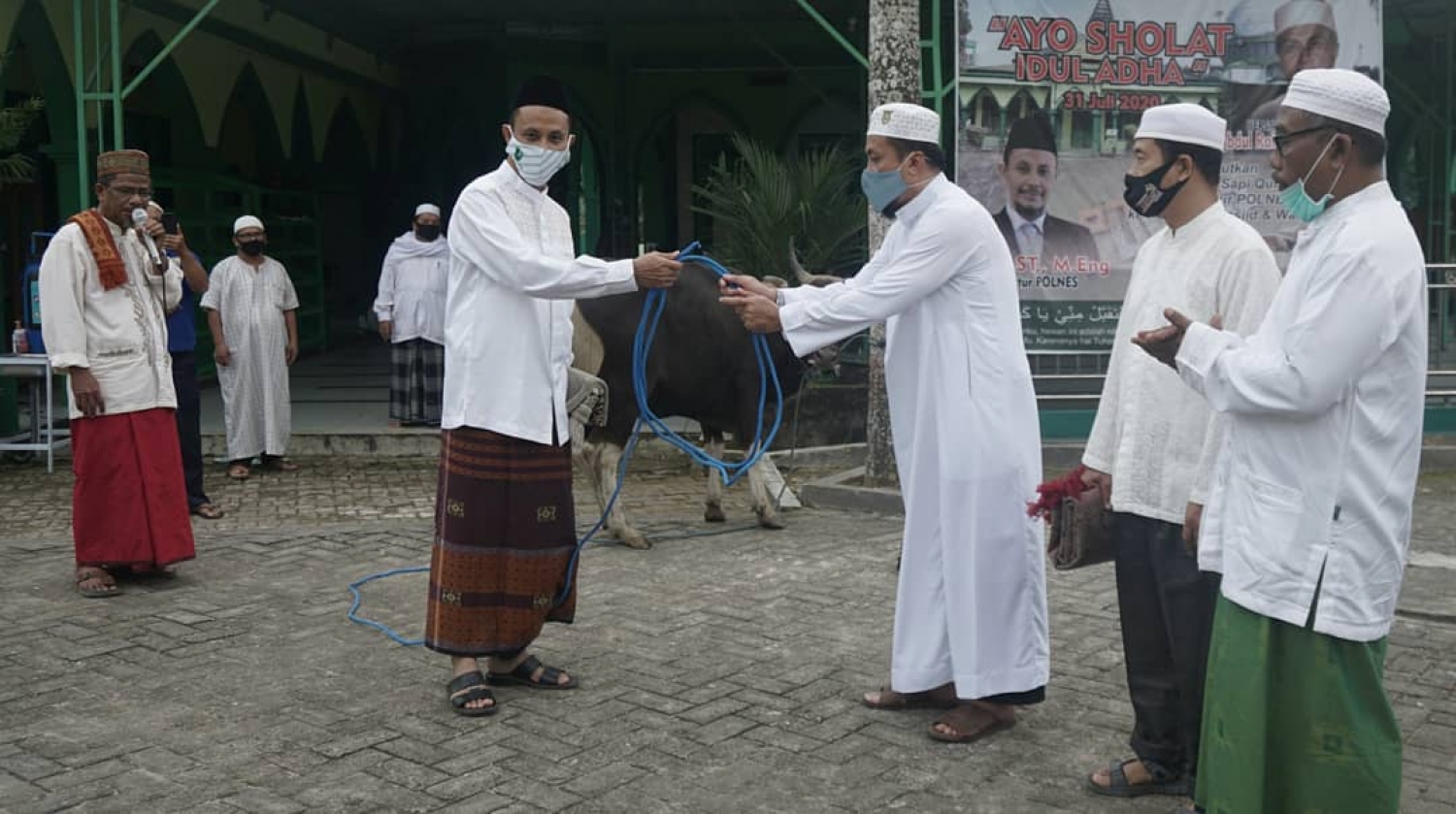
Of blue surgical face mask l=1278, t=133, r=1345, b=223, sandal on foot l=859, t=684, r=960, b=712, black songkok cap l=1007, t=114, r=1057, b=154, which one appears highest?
black songkok cap l=1007, t=114, r=1057, b=154

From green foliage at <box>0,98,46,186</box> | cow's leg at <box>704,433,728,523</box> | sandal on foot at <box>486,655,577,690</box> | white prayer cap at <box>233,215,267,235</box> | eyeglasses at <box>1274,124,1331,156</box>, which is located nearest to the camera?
eyeglasses at <box>1274,124,1331,156</box>

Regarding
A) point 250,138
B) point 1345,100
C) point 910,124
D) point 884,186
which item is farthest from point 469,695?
point 250,138

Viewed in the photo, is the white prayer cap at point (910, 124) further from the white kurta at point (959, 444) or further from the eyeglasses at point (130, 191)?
the eyeglasses at point (130, 191)

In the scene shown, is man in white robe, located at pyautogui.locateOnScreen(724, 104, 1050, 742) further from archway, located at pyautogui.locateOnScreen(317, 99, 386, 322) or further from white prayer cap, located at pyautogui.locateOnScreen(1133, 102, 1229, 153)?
archway, located at pyautogui.locateOnScreen(317, 99, 386, 322)

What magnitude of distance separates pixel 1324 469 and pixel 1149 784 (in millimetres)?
1305

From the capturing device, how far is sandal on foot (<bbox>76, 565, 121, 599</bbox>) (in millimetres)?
6293

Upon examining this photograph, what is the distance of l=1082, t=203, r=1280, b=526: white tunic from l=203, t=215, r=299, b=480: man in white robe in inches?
284

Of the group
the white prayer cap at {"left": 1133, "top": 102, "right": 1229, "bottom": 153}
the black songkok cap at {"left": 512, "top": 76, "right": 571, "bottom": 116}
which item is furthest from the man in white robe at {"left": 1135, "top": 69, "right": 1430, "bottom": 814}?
the black songkok cap at {"left": 512, "top": 76, "right": 571, "bottom": 116}

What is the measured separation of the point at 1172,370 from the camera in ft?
12.2

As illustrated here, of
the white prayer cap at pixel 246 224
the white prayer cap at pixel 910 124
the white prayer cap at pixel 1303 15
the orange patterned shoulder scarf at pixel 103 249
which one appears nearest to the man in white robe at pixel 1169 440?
the white prayer cap at pixel 910 124

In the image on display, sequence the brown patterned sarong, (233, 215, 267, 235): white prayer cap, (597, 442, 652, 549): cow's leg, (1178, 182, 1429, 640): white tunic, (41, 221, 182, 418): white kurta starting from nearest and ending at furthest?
(1178, 182, 1429, 640): white tunic
the brown patterned sarong
(41, 221, 182, 418): white kurta
(597, 442, 652, 549): cow's leg
(233, 215, 267, 235): white prayer cap

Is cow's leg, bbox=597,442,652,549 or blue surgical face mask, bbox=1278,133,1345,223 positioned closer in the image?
blue surgical face mask, bbox=1278,133,1345,223

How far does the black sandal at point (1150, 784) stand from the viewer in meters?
3.90

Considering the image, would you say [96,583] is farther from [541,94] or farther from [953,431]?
[953,431]
